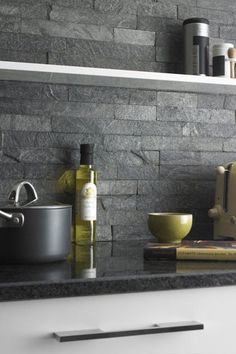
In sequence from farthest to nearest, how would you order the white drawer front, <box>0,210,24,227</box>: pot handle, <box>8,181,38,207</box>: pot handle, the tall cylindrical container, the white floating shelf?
the tall cylindrical container, the white floating shelf, <box>8,181,38,207</box>: pot handle, <box>0,210,24,227</box>: pot handle, the white drawer front

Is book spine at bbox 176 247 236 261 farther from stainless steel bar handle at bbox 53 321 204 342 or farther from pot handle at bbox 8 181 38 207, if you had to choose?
pot handle at bbox 8 181 38 207

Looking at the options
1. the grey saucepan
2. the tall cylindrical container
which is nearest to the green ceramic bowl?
the grey saucepan

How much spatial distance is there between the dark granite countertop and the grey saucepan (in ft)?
0.10

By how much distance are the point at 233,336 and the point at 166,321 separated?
18 cm

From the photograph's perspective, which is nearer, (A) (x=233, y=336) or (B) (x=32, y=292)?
(B) (x=32, y=292)

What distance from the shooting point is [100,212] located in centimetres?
215

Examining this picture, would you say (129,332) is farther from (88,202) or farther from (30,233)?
(88,202)

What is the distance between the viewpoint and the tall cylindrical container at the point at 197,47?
2.11 m

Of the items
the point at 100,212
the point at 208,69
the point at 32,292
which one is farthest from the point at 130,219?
the point at 32,292

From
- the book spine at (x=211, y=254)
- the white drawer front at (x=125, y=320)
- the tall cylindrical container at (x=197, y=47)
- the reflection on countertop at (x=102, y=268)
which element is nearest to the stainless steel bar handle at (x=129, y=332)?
the white drawer front at (x=125, y=320)

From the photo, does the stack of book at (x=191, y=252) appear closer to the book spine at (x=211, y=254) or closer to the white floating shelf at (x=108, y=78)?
the book spine at (x=211, y=254)

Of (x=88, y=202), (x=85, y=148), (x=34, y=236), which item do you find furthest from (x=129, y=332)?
(x=85, y=148)

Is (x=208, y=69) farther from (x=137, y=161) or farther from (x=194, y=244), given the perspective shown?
(x=194, y=244)

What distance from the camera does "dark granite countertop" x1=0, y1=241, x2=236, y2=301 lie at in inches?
52.0
